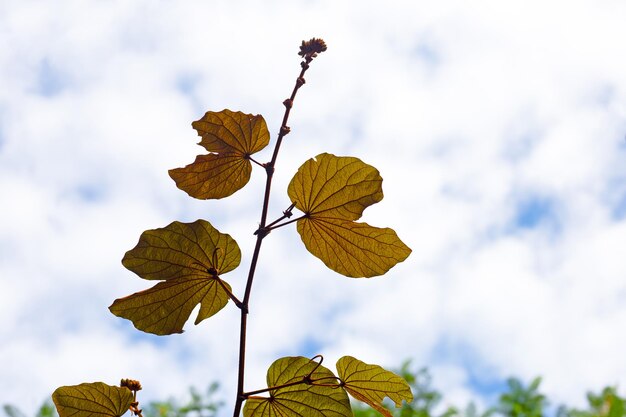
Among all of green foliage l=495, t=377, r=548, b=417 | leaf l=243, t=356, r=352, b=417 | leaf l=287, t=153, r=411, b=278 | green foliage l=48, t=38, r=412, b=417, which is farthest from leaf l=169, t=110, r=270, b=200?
green foliage l=495, t=377, r=548, b=417

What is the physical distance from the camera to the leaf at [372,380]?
1081mm

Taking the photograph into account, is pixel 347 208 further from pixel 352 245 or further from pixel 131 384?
pixel 131 384

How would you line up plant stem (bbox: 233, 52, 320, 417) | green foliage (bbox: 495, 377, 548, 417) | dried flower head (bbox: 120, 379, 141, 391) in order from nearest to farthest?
plant stem (bbox: 233, 52, 320, 417) < dried flower head (bbox: 120, 379, 141, 391) < green foliage (bbox: 495, 377, 548, 417)

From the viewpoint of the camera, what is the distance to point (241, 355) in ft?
3.01

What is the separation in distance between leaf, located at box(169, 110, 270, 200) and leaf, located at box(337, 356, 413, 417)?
36 centimetres

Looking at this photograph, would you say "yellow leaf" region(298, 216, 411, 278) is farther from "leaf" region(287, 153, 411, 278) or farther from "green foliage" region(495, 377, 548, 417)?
"green foliage" region(495, 377, 548, 417)

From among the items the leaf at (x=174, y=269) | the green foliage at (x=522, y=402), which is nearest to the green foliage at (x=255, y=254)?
the leaf at (x=174, y=269)

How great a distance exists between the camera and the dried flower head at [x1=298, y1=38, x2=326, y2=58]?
1097mm

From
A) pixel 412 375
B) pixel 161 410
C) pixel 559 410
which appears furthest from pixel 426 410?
pixel 161 410

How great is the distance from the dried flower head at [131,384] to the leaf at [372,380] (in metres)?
0.33

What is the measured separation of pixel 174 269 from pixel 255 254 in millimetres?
143

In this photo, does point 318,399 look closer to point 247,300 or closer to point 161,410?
point 247,300

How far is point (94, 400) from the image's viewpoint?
3.34ft

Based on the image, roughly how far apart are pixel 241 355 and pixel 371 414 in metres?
3.61
